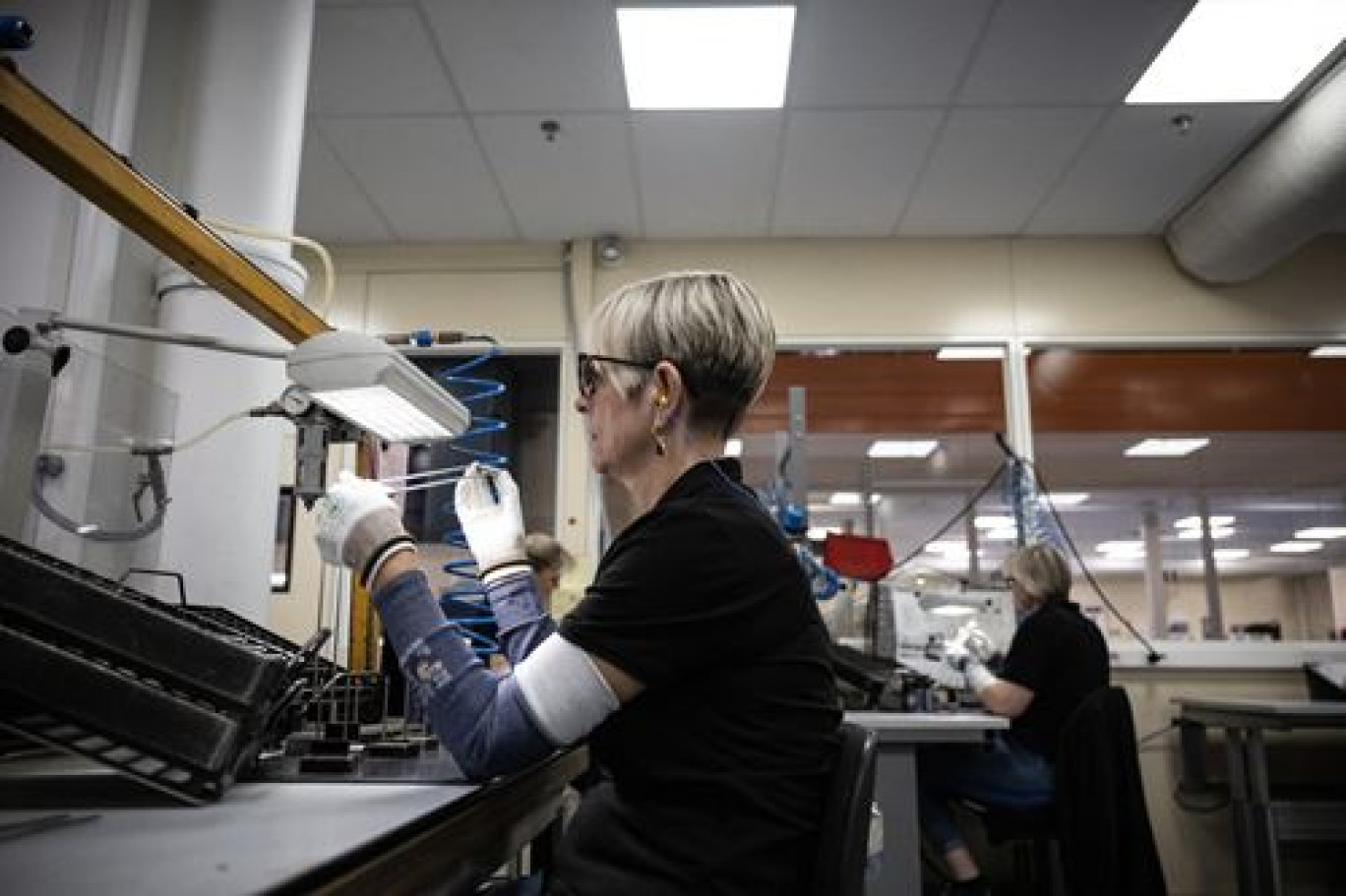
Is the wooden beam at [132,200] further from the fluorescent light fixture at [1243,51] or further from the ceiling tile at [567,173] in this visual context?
the fluorescent light fixture at [1243,51]

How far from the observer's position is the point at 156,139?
1765 millimetres

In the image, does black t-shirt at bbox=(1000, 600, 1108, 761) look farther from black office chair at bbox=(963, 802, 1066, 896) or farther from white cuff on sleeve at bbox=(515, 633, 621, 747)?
white cuff on sleeve at bbox=(515, 633, 621, 747)

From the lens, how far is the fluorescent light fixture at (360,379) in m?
0.97

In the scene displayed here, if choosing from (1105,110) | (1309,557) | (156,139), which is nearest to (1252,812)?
(1105,110)

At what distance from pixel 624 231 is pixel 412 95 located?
47.2 inches

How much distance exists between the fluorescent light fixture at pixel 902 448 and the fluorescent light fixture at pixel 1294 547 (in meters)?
7.50

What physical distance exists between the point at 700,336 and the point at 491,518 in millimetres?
336

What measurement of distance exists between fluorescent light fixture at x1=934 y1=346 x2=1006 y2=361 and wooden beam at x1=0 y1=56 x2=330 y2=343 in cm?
336

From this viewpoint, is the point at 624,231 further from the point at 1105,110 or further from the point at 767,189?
the point at 1105,110

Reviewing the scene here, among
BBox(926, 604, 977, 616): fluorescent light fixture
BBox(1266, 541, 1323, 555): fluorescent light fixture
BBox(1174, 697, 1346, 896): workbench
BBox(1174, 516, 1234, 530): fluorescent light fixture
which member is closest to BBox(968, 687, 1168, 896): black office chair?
BBox(926, 604, 977, 616): fluorescent light fixture

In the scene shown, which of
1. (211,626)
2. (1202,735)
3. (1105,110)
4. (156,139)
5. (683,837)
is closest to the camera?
(683,837)

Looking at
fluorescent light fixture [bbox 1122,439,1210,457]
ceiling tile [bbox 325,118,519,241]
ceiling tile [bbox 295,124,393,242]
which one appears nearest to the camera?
ceiling tile [bbox 325,118,519,241]

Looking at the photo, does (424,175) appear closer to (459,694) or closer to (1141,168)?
(1141,168)

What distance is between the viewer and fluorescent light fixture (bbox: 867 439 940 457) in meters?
5.18
